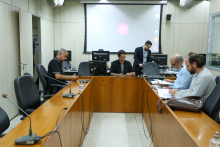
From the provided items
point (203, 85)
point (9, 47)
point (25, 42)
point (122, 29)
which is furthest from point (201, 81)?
point (122, 29)

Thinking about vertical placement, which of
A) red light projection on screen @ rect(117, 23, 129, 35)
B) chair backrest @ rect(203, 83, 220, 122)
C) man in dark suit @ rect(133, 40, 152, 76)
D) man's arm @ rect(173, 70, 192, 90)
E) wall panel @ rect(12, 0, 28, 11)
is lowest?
chair backrest @ rect(203, 83, 220, 122)

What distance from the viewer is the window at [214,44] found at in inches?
211

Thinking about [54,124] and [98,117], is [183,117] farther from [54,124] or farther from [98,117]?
[98,117]

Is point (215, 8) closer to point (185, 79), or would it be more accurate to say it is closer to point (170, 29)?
point (170, 29)

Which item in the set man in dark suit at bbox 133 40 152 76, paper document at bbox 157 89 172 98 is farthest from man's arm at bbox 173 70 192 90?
man in dark suit at bbox 133 40 152 76

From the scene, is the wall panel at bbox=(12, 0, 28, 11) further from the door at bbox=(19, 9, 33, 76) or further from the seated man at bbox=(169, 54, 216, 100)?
the seated man at bbox=(169, 54, 216, 100)

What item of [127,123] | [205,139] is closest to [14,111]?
[127,123]

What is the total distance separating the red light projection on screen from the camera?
670 centimetres

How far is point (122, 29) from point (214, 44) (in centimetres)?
274

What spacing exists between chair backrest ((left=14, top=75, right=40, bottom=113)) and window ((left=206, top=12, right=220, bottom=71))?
14.6 ft

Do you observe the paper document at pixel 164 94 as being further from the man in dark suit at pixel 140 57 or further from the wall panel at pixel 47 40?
the wall panel at pixel 47 40

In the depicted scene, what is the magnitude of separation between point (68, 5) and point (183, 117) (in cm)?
576

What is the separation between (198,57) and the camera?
7.76ft

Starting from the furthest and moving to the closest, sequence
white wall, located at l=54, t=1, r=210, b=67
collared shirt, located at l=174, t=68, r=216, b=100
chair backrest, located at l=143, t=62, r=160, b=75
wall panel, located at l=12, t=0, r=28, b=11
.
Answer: white wall, located at l=54, t=1, r=210, b=67, chair backrest, located at l=143, t=62, r=160, b=75, wall panel, located at l=12, t=0, r=28, b=11, collared shirt, located at l=174, t=68, r=216, b=100
